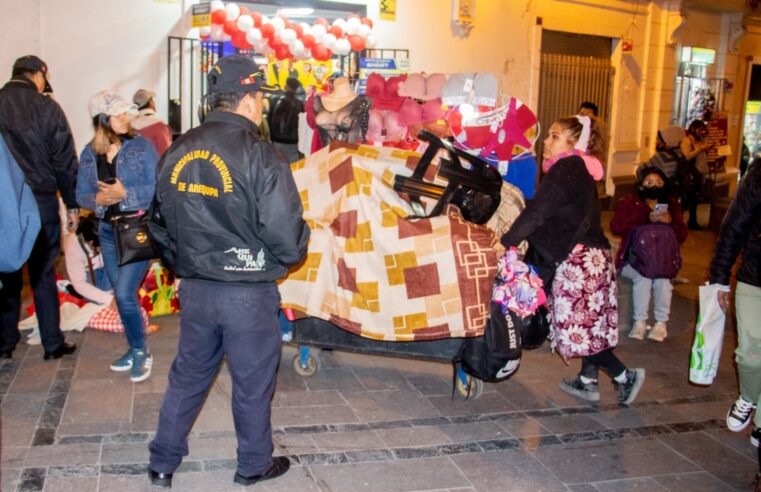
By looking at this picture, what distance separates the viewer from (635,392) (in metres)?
5.04

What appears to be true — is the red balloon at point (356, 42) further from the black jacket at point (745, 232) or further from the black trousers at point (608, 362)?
the black jacket at point (745, 232)

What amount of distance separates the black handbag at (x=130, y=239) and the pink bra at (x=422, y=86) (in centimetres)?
287

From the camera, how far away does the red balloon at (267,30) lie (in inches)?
370

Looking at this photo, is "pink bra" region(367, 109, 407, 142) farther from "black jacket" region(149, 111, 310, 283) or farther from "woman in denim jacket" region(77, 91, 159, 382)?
"black jacket" region(149, 111, 310, 283)

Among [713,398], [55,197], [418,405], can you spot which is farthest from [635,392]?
[55,197]

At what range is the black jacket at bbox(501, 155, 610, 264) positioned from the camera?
15.0ft

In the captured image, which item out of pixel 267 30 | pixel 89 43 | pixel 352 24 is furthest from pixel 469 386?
pixel 352 24

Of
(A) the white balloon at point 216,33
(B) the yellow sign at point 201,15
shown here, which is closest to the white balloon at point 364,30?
(A) the white balloon at point 216,33

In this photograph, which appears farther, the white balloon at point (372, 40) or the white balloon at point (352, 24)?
the white balloon at point (372, 40)

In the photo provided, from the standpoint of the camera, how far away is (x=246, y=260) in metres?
3.46

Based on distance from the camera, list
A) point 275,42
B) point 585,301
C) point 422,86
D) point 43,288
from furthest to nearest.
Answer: point 275,42 → point 422,86 → point 43,288 → point 585,301

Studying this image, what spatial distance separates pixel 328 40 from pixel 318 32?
0.51 ft

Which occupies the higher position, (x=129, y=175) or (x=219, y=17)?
(x=219, y=17)

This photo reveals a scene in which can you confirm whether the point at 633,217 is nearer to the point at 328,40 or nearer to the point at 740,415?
the point at 740,415
